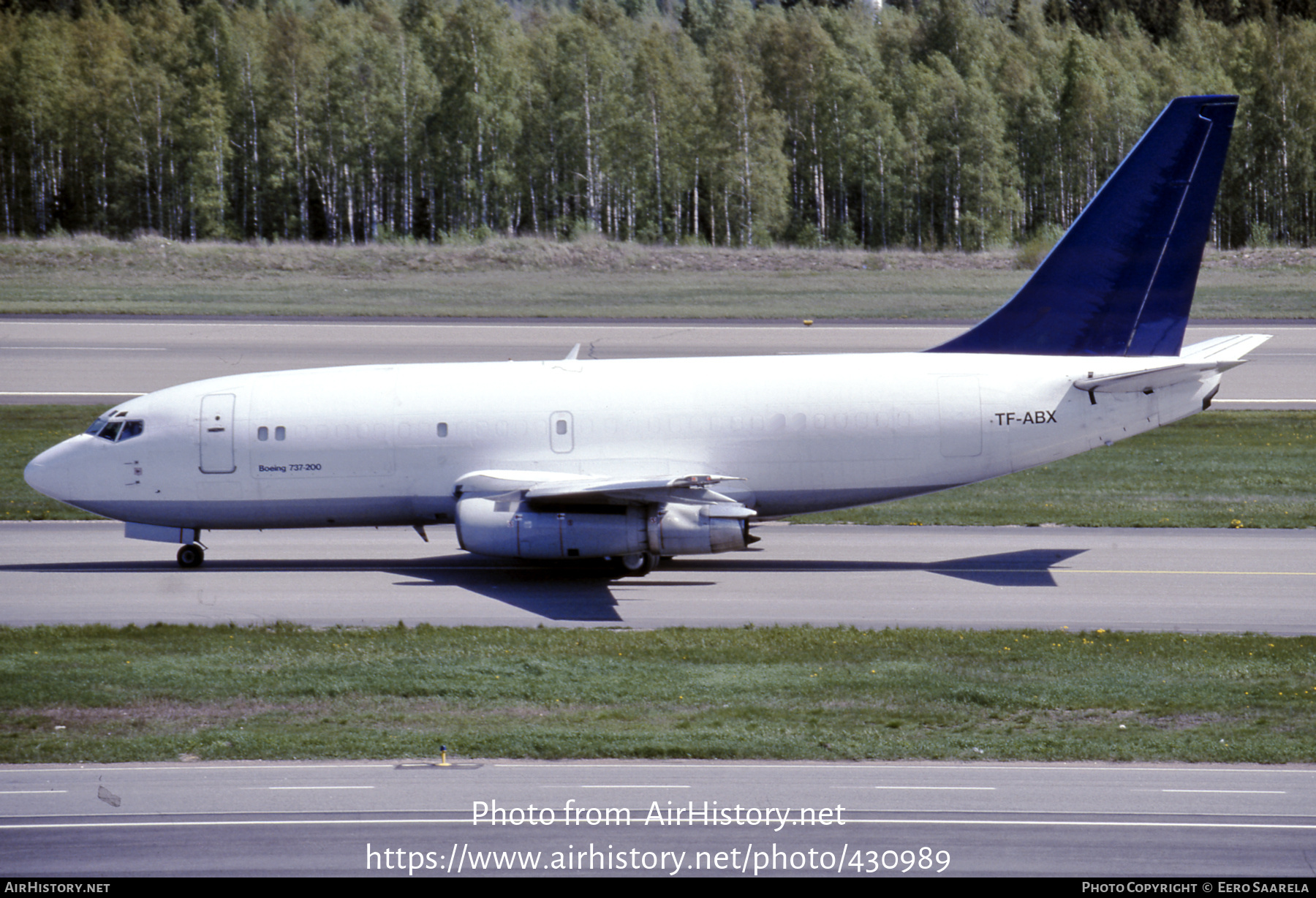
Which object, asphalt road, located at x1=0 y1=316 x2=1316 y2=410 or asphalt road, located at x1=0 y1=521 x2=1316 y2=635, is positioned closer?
asphalt road, located at x1=0 y1=521 x2=1316 y2=635

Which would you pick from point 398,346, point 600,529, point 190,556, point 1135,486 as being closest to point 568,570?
point 600,529

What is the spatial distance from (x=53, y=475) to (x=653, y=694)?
15043 mm

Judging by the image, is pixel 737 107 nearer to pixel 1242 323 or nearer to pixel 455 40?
pixel 455 40

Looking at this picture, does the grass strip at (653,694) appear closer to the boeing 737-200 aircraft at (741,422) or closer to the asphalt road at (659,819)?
the asphalt road at (659,819)

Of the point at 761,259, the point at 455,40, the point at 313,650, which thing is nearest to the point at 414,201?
the point at 455,40

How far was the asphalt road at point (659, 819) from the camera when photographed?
448 inches

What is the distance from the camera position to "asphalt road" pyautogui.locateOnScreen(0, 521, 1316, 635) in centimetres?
2203

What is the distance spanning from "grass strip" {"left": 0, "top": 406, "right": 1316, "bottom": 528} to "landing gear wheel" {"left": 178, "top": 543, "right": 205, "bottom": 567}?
6584mm

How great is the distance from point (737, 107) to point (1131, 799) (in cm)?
9379

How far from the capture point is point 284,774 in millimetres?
13945

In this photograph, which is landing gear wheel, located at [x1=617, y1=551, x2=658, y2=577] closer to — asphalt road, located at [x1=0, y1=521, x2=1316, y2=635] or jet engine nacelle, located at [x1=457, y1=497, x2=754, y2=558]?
asphalt road, located at [x1=0, y1=521, x2=1316, y2=635]

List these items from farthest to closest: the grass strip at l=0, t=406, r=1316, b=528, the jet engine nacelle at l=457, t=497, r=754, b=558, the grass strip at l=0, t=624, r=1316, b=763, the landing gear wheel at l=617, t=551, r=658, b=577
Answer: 1. the grass strip at l=0, t=406, r=1316, b=528
2. the landing gear wheel at l=617, t=551, r=658, b=577
3. the jet engine nacelle at l=457, t=497, r=754, b=558
4. the grass strip at l=0, t=624, r=1316, b=763

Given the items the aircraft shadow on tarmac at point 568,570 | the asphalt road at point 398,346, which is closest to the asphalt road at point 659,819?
the aircraft shadow on tarmac at point 568,570

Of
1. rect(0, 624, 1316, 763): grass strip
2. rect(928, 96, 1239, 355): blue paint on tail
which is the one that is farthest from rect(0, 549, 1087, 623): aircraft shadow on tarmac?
rect(928, 96, 1239, 355): blue paint on tail
